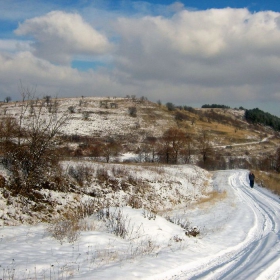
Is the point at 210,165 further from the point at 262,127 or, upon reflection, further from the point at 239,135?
the point at 262,127

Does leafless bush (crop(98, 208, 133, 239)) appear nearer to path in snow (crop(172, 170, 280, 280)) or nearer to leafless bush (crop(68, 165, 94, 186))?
path in snow (crop(172, 170, 280, 280))

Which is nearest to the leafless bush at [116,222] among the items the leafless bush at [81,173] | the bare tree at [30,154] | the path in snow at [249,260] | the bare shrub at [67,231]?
the bare shrub at [67,231]

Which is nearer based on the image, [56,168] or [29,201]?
[29,201]

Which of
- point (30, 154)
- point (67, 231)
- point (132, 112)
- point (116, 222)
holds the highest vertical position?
point (132, 112)

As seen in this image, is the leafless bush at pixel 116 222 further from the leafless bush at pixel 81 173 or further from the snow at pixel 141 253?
the leafless bush at pixel 81 173

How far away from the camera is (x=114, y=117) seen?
12369cm

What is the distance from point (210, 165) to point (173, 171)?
50.4 m

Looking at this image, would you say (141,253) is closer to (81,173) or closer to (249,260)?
(249,260)

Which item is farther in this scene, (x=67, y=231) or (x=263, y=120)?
(x=263, y=120)

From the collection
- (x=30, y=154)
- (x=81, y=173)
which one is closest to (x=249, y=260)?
(x=30, y=154)

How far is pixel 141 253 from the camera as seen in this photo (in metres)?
7.81

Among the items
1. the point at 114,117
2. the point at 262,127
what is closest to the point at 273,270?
the point at 114,117

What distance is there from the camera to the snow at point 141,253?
245 inches

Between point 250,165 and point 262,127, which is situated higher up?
point 262,127
